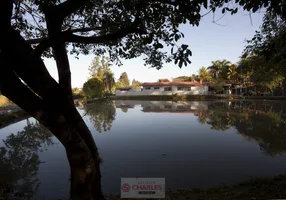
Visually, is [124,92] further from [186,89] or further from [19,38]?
[19,38]

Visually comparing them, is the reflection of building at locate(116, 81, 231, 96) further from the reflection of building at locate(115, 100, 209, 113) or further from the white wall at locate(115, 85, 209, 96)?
the reflection of building at locate(115, 100, 209, 113)

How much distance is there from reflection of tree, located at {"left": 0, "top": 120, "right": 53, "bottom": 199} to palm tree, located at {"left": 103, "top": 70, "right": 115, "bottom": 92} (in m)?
37.5

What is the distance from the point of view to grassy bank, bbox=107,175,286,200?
141 inches

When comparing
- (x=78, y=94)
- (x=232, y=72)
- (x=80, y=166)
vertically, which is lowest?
(x=80, y=166)

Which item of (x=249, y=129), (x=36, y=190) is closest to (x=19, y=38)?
(x=36, y=190)

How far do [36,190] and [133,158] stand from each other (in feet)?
10.0

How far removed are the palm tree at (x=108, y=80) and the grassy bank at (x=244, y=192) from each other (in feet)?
147

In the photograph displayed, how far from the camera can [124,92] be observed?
44.5 m

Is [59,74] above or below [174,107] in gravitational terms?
above

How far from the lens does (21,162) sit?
685cm

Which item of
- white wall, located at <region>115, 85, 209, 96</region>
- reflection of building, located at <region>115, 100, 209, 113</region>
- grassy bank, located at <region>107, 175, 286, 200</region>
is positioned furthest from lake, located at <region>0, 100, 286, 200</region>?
white wall, located at <region>115, 85, 209, 96</region>

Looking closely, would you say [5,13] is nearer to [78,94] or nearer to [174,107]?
[174,107]

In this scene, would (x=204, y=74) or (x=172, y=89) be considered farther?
(x=204, y=74)

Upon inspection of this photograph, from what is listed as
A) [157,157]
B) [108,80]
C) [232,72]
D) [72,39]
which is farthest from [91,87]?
[72,39]
